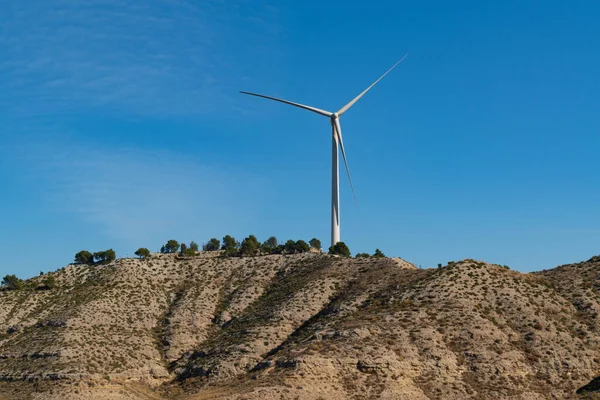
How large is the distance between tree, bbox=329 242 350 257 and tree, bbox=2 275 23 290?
5978 centimetres

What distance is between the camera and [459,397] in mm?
95938

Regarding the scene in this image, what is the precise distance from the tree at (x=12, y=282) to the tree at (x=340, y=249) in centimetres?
5978

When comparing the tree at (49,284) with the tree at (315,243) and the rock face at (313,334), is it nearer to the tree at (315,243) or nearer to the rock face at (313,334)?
the rock face at (313,334)

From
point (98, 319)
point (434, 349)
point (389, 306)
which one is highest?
point (98, 319)

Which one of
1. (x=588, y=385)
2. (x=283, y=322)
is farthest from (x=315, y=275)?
(x=588, y=385)

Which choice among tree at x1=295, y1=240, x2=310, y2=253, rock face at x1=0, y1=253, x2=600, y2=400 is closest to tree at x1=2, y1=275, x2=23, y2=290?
rock face at x1=0, y1=253, x2=600, y2=400

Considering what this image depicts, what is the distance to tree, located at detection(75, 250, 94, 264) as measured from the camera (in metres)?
160

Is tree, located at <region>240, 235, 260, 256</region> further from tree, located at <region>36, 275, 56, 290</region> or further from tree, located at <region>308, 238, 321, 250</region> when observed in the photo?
tree, located at <region>36, 275, 56, 290</region>

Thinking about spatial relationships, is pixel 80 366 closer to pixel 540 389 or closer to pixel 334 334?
pixel 334 334

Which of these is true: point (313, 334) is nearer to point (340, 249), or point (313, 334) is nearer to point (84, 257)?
point (340, 249)

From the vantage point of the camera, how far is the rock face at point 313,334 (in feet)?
324

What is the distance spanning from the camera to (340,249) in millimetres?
150875

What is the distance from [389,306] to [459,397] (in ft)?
73.1

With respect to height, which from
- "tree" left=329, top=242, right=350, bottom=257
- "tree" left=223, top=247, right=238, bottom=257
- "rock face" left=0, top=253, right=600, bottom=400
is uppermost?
"tree" left=223, top=247, right=238, bottom=257
